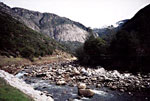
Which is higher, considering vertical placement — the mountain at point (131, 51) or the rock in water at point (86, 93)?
the mountain at point (131, 51)

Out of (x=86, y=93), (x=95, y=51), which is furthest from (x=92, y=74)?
(x=95, y=51)

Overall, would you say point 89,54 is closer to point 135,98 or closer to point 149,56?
point 149,56

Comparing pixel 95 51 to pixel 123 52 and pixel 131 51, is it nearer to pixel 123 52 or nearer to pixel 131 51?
pixel 123 52

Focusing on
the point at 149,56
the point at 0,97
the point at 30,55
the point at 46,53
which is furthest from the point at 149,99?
the point at 46,53

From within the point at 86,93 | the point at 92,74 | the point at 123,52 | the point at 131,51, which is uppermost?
the point at 131,51

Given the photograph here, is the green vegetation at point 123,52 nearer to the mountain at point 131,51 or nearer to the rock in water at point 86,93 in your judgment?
the mountain at point 131,51

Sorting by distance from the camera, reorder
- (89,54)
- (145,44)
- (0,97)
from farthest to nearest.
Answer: (89,54), (145,44), (0,97)

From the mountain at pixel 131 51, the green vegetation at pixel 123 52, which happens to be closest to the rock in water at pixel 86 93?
the green vegetation at pixel 123 52

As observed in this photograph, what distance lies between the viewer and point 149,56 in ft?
124

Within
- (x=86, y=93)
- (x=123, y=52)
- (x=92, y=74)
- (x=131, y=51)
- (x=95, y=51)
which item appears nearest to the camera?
(x=86, y=93)

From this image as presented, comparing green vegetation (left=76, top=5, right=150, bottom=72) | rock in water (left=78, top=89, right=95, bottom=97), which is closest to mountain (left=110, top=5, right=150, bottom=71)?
green vegetation (left=76, top=5, right=150, bottom=72)

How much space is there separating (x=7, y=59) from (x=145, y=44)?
56897 millimetres

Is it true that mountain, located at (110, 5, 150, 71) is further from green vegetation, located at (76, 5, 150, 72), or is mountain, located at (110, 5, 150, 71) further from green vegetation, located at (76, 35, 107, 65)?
green vegetation, located at (76, 35, 107, 65)

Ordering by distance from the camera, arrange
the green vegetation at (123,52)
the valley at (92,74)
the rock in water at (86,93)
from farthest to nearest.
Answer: the green vegetation at (123,52) → the valley at (92,74) → the rock in water at (86,93)
